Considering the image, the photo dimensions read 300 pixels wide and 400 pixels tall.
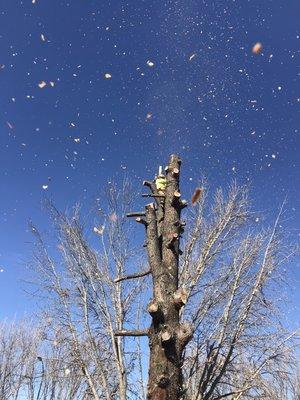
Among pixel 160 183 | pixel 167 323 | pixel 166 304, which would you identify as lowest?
pixel 167 323

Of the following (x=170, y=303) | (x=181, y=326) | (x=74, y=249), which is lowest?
(x=181, y=326)

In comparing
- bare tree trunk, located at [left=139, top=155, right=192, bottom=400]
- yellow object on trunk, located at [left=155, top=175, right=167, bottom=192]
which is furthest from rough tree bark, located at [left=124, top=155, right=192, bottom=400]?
yellow object on trunk, located at [left=155, top=175, right=167, bottom=192]

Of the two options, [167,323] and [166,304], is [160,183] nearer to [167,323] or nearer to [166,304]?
[166,304]

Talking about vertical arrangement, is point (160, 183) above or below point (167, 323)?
above

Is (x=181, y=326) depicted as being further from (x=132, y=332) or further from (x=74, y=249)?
(x=74, y=249)

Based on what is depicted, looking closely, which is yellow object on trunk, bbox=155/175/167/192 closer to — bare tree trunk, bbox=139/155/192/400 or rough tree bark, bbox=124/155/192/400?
rough tree bark, bbox=124/155/192/400

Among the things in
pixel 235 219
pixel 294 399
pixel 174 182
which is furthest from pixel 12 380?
pixel 174 182

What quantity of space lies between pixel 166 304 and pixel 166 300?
6 centimetres

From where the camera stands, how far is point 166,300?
12.7ft

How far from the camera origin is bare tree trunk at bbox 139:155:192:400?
3445 millimetres

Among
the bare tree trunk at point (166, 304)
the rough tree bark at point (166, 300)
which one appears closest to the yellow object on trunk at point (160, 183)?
the rough tree bark at point (166, 300)

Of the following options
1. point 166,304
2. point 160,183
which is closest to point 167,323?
point 166,304

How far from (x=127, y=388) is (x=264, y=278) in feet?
10.6

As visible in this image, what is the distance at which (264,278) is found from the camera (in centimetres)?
715
